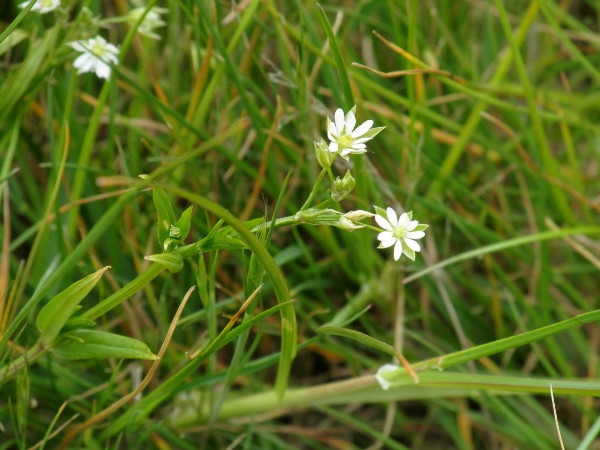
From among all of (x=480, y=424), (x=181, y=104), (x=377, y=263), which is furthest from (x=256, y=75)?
(x=480, y=424)

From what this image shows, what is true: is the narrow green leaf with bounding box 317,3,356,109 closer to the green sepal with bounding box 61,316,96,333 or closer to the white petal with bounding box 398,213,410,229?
the white petal with bounding box 398,213,410,229

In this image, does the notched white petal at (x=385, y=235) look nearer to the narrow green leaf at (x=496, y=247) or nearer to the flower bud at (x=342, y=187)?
the flower bud at (x=342, y=187)

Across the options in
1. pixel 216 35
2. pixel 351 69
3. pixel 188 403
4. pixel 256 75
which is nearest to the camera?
pixel 216 35

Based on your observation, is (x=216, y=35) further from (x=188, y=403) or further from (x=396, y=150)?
(x=188, y=403)

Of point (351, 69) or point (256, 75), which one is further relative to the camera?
point (256, 75)

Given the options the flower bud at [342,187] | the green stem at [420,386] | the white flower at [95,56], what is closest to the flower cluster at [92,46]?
the white flower at [95,56]

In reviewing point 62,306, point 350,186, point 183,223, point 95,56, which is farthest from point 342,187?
point 95,56

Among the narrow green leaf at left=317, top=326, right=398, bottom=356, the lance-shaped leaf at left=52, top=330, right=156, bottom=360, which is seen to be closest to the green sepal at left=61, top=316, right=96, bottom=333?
the lance-shaped leaf at left=52, top=330, right=156, bottom=360

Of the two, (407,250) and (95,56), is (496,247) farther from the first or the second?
(95,56)
